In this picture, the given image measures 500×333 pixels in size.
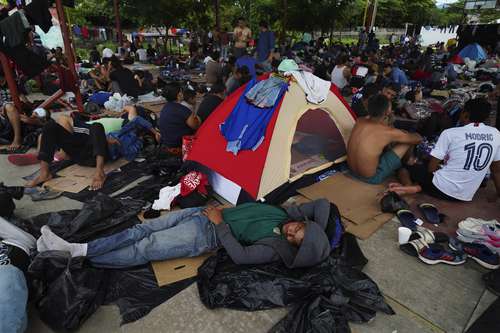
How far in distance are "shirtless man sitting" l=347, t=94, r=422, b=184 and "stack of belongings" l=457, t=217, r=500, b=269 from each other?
111 cm

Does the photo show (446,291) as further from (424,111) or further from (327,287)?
(424,111)

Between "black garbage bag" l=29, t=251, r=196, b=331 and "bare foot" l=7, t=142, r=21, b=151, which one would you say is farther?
"bare foot" l=7, t=142, r=21, b=151

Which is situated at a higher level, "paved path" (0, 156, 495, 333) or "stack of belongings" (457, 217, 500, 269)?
"stack of belongings" (457, 217, 500, 269)

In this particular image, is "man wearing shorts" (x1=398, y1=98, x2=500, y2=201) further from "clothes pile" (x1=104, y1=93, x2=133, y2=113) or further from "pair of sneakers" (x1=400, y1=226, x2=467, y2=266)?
"clothes pile" (x1=104, y1=93, x2=133, y2=113)

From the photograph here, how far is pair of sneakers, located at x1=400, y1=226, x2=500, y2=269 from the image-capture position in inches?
105

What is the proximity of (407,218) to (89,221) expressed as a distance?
315 centimetres

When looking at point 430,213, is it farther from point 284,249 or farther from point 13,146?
point 13,146

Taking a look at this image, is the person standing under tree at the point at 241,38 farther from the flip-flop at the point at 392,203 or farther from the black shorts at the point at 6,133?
the flip-flop at the point at 392,203

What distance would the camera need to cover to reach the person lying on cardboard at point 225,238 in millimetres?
2393

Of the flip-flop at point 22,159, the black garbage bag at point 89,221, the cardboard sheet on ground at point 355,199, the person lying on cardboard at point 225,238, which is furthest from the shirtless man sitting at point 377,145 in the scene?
the flip-flop at point 22,159

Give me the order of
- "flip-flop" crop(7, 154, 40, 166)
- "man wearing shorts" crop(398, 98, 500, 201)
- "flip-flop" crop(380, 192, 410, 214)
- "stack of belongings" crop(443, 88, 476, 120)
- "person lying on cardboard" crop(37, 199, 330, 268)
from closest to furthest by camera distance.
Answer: "person lying on cardboard" crop(37, 199, 330, 268) < "man wearing shorts" crop(398, 98, 500, 201) < "flip-flop" crop(380, 192, 410, 214) < "flip-flop" crop(7, 154, 40, 166) < "stack of belongings" crop(443, 88, 476, 120)

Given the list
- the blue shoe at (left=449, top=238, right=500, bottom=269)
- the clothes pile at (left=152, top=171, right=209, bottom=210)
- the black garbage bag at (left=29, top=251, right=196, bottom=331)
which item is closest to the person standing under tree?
the clothes pile at (left=152, top=171, right=209, bottom=210)

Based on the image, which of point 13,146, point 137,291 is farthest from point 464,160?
point 13,146

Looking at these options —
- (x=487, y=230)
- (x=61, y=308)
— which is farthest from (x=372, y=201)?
(x=61, y=308)
